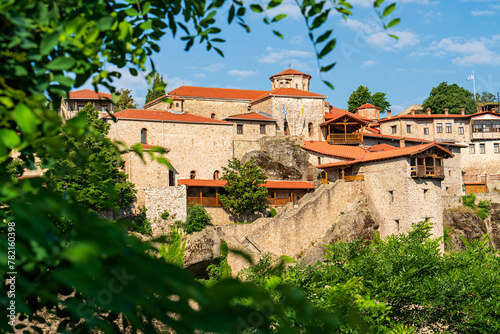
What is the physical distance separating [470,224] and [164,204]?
73.5ft

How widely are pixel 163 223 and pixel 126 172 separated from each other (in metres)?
4.88

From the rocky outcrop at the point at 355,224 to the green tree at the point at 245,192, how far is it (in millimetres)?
5095

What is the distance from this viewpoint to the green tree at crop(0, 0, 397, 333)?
167 centimetres

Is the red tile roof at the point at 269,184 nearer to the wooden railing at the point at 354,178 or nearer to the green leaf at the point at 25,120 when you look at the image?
the wooden railing at the point at 354,178

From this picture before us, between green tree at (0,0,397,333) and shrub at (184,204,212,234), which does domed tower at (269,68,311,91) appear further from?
green tree at (0,0,397,333)

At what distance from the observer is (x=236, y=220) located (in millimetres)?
33938

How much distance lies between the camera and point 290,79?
52.8m

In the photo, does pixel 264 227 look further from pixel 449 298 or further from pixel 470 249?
pixel 449 298

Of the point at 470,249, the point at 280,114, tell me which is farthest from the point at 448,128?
the point at 470,249

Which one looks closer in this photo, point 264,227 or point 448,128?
point 264,227

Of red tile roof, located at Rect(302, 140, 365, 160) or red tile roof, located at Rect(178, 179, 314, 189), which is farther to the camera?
red tile roof, located at Rect(302, 140, 365, 160)

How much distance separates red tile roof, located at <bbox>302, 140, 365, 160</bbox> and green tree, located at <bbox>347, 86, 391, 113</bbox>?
28.3 m

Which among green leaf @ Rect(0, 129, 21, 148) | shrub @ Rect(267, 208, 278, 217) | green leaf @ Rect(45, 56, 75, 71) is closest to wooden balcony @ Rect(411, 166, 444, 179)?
shrub @ Rect(267, 208, 278, 217)

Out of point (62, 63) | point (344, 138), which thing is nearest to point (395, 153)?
point (344, 138)
